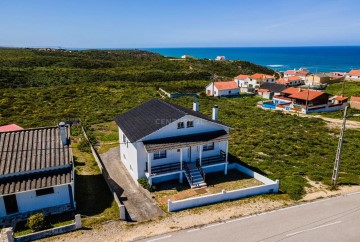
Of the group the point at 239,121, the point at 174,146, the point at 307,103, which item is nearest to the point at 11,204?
the point at 174,146

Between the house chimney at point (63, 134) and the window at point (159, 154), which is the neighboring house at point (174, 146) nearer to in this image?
the window at point (159, 154)

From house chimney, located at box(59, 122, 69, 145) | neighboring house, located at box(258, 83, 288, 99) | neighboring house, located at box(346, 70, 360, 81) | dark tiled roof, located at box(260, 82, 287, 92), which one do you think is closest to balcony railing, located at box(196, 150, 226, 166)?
house chimney, located at box(59, 122, 69, 145)

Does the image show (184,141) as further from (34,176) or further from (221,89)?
(221,89)

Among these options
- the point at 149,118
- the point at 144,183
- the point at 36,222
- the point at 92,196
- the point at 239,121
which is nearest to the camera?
the point at 36,222

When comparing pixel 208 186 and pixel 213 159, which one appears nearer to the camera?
pixel 208 186

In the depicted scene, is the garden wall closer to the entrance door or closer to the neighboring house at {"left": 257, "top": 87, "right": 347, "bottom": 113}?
the entrance door

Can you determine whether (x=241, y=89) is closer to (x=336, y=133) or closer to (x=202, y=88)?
(x=202, y=88)

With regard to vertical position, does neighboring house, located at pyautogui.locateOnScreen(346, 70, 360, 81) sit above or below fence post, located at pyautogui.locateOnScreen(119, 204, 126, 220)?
above
